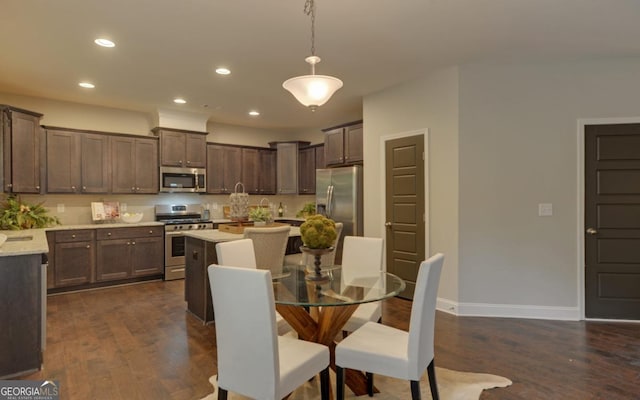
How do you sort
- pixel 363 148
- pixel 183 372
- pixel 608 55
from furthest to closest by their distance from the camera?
1. pixel 363 148
2. pixel 608 55
3. pixel 183 372

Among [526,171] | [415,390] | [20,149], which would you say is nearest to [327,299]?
[415,390]

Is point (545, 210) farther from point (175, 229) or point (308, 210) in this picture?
point (175, 229)

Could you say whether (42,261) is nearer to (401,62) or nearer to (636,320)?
(401,62)

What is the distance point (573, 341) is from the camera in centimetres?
327

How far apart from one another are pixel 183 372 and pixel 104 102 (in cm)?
449

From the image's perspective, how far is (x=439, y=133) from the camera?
4.23 meters

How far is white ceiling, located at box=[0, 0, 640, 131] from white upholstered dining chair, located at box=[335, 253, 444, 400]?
→ 6.74 feet

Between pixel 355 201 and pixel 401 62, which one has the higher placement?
pixel 401 62

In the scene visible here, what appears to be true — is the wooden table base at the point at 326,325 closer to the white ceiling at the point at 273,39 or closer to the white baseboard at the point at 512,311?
the white baseboard at the point at 512,311

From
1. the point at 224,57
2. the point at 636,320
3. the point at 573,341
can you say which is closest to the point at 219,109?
the point at 224,57

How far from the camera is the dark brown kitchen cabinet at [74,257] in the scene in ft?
15.9

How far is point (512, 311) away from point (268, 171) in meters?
4.97

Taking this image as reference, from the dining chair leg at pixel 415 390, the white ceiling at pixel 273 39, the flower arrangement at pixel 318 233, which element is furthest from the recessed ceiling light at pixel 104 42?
the dining chair leg at pixel 415 390

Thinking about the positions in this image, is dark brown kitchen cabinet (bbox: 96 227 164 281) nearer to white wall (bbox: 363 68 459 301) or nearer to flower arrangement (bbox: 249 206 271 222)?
flower arrangement (bbox: 249 206 271 222)
